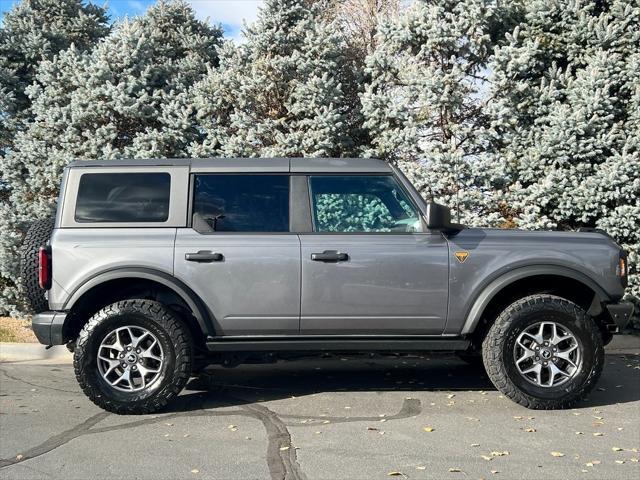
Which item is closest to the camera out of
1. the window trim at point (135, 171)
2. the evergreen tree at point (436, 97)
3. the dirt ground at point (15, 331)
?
the window trim at point (135, 171)

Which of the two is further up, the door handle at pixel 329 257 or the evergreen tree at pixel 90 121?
the evergreen tree at pixel 90 121

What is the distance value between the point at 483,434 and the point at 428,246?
1.52 metres

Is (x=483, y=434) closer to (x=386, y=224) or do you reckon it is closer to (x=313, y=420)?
(x=313, y=420)

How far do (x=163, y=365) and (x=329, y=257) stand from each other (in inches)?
61.6

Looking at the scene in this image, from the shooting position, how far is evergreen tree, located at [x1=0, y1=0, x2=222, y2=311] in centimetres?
951

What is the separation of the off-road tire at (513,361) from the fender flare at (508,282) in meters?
0.19

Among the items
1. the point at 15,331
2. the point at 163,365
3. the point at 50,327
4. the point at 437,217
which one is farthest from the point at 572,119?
the point at 15,331

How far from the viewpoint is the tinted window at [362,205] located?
556 centimetres

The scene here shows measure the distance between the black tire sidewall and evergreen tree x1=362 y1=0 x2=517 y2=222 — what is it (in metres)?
3.54

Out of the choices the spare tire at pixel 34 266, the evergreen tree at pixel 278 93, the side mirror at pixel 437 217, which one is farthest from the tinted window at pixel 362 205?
the evergreen tree at pixel 278 93

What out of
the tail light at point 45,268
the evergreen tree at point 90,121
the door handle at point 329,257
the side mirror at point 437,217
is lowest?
the tail light at point 45,268

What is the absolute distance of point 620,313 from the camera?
5445 mm

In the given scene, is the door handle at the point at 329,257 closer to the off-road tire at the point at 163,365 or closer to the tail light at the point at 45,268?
the off-road tire at the point at 163,365

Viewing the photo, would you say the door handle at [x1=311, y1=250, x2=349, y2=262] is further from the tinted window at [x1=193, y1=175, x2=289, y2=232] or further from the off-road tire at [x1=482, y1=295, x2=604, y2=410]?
the off-road tire at [x1=482, y1=295, x2=604, y2=410]
